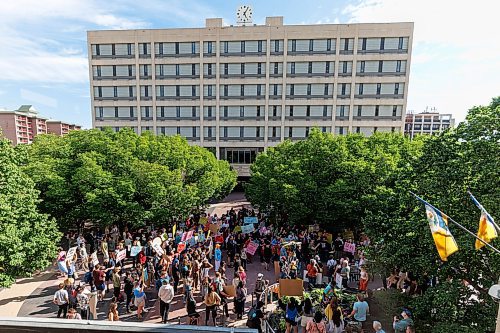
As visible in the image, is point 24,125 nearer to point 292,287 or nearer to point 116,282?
point 116,282

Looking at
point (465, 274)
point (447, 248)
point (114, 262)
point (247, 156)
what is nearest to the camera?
point (447, 248)

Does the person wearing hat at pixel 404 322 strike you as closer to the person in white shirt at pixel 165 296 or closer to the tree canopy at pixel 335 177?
the tree canopy at pixel 335 177

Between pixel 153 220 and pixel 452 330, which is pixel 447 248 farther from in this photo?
pixel 153 220

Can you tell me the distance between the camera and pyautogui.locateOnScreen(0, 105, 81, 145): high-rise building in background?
8900 centimetres

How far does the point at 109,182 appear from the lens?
A: 1811 cm

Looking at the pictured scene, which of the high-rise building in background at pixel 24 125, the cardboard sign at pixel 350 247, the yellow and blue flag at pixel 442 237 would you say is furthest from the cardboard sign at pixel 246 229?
the high-rise building in background at pixel 24 125

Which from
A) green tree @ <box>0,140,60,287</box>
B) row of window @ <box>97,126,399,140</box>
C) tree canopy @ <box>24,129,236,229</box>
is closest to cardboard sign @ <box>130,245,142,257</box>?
green tree @ <box>0,140,60,287</box>

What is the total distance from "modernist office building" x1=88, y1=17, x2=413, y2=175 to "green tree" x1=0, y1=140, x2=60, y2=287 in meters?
32.3

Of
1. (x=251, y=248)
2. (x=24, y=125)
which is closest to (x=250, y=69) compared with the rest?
(x=251, y=248)

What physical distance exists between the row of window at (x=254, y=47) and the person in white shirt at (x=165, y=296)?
126 feet

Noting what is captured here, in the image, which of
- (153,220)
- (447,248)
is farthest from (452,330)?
(153,220)

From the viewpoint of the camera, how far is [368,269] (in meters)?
12.0

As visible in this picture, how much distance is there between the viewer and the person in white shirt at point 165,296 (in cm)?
1073

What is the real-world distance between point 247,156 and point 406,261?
36.6 meters
